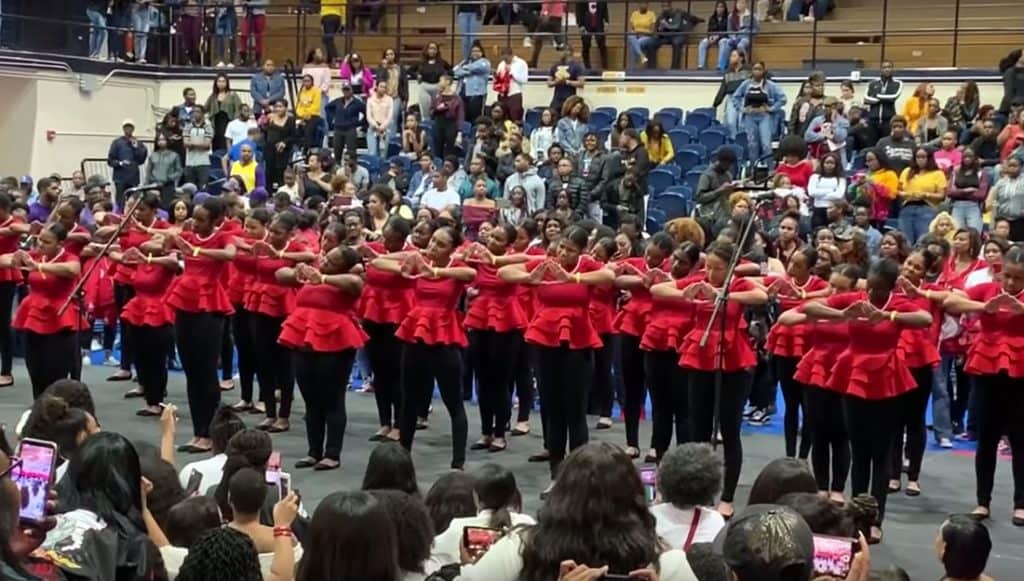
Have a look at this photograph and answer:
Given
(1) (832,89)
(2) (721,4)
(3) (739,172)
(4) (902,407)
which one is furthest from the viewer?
(2) (721,4)

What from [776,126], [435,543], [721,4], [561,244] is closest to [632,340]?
[561,244]

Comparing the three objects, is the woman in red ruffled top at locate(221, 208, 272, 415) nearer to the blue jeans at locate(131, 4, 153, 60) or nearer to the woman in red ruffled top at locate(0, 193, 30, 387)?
the woman in red ruffled top at locate(0, 193, 30, 387)

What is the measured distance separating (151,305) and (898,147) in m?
7.75

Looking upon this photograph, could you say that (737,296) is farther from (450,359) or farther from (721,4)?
(721,4)

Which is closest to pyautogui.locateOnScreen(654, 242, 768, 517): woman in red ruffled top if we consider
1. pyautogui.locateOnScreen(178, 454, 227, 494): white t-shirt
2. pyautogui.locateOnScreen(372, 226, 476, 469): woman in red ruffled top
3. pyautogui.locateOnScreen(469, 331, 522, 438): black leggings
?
pyautogui.locateOnScreen(372, 226, 476, 469): woman in red ruffled top

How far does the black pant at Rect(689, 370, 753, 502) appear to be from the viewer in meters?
7.81

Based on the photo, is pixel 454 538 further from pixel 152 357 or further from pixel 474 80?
pixel 474 80

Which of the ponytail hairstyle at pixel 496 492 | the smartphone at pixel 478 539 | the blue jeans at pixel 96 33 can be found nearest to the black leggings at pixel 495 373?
the ponytail hairstyle at pixel 496 492

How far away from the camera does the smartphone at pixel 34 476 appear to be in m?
3.55

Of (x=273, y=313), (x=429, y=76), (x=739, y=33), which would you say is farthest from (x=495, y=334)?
(x=739, y=33)

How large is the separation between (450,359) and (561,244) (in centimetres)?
95

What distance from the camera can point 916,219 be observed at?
1346cm

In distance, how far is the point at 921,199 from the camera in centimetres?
1345

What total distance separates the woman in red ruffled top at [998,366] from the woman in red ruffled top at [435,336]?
2.82m
